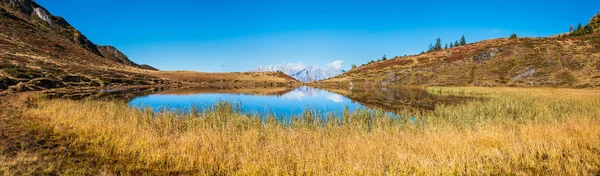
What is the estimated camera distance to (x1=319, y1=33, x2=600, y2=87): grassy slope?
60.6 m

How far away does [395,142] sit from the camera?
9.43 meters

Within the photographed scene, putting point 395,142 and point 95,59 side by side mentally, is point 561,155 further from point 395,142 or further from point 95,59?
point 95,59

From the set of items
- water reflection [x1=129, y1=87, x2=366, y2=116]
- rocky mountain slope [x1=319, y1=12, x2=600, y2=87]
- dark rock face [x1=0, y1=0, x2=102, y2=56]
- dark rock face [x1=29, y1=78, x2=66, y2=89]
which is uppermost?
dark rock face [x1=0, y1=0, x2=102, y2=56]

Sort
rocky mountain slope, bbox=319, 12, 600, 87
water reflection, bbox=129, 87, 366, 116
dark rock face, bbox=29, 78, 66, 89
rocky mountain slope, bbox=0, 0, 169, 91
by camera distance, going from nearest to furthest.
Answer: water reflection, bbox=129, 87, 366, 116, dark rock face, bbox=29, 78, 66, 89, rocky mountain slope, bbox=0, 0, 169, 91, rocky mountain slope, bbox=319, 12, 600, 87

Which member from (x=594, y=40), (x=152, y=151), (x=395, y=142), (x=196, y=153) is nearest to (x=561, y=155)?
(x=395, y=142)

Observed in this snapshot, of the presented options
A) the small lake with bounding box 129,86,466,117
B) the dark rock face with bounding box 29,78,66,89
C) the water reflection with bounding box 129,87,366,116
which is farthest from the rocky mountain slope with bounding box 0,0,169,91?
the small lake with bounding box 129,86,466,117

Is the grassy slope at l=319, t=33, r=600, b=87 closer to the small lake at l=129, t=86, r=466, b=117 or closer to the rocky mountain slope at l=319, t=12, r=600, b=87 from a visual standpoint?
the rocky mountain slope at l=319, t=12, r=600, b=87

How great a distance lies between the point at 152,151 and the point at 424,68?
10238 cm

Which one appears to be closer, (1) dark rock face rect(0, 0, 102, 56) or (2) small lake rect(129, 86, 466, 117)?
(2) small lake rect(129, 86, 466, 117)

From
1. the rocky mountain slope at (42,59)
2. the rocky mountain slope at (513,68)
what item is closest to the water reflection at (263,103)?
the rocky mountain slope at (42,59)

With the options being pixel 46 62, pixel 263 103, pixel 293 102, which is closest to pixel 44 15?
pixel 46 62

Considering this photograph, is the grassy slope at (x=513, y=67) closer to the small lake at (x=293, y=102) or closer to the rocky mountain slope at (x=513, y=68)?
the rocky mountain slope at (x=513, y=68)

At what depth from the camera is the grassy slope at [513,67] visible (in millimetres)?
60594

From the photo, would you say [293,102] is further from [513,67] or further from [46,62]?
[513,67]
